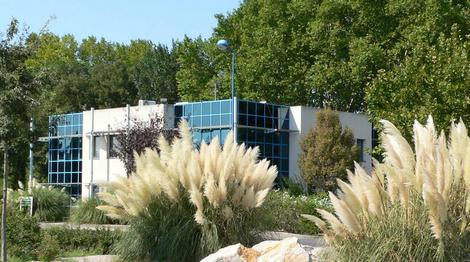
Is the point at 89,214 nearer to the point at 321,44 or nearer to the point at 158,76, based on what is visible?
the point at 321,44

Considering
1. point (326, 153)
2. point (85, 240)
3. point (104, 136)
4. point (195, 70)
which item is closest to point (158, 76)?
point (195, 70)

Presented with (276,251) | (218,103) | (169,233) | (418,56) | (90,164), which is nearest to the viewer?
(276,251)

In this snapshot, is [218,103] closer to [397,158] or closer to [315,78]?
[315,78]

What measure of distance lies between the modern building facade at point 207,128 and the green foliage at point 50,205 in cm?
510

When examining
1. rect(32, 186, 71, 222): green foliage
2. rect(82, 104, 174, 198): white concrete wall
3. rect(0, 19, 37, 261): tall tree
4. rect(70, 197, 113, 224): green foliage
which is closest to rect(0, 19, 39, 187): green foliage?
rect(0, 19, 37, 261): tall tree

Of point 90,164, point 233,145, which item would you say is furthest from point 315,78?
point 233,145

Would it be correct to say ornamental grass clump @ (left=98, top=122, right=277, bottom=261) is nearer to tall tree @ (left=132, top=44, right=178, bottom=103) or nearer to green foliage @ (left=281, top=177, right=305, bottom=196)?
green foliage @ (left=281, top=177, right=305, bottom=196)

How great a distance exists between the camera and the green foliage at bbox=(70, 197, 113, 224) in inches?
915

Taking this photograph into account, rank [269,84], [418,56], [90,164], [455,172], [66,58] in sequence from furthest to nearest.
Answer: [66,58] < [269,84] < [90,164] < [418,56] < [455,172]

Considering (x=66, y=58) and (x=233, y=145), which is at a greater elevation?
(x=66, y=58)

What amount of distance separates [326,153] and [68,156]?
15.3m

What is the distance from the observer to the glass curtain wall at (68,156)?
41.0 meters

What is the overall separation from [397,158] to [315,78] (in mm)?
32884

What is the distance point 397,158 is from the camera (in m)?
7.94
